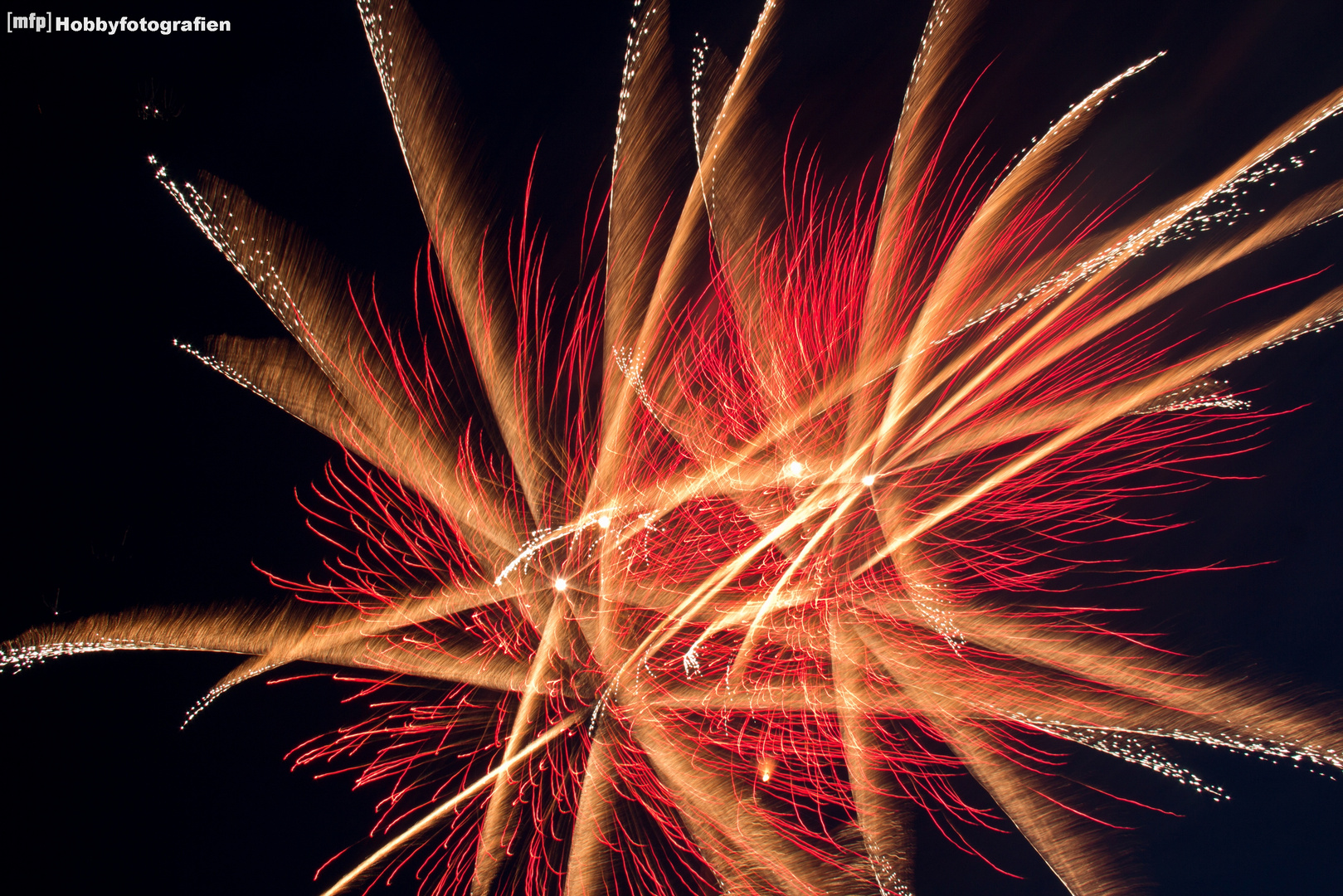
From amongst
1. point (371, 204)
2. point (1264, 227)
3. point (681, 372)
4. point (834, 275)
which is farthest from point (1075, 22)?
point (371, 204)

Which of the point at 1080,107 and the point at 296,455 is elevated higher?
the point at 1080,107

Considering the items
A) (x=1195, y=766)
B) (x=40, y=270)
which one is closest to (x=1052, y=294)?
(x=1195, y=766)

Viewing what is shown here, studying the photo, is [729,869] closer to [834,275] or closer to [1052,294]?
[834,275]

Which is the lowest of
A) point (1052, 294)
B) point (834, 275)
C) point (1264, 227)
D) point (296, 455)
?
point (296, 455)

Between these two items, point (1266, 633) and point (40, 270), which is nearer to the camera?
point (40, 270)

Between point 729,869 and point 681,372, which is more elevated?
point 681,372

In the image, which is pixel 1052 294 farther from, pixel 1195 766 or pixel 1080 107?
pixel 1195 766
